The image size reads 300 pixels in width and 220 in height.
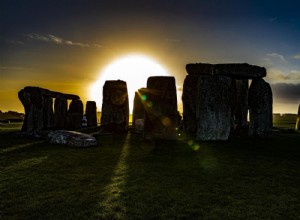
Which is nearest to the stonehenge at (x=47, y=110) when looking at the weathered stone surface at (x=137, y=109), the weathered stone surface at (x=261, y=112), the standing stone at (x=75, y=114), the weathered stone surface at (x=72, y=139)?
the standing stone at (x=75, y=114)

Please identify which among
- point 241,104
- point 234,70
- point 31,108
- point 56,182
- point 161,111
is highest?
point 234,70

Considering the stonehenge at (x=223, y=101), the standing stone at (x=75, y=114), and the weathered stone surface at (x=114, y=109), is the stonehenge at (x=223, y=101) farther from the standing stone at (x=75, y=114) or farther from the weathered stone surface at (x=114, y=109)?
the standing stone at (x=75, y=114)

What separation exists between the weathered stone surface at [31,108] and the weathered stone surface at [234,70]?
336 inches

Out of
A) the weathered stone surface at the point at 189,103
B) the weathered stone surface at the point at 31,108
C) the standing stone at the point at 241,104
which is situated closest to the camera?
the weathered stone surface at the point at 31,108

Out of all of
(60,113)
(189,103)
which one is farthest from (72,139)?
(60,113)

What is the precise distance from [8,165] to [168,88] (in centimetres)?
680

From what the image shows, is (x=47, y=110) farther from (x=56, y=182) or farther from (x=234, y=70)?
(x=56, y=182)

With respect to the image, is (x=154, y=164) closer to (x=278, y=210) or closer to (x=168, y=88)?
(x=278, y=210)

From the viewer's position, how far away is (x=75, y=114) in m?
22.4

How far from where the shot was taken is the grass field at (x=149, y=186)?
3893mm

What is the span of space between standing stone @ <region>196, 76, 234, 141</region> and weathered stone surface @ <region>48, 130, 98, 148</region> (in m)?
4.03

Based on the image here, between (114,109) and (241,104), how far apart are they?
24.6 feet

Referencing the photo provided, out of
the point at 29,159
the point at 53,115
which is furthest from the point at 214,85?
the point at 53,115

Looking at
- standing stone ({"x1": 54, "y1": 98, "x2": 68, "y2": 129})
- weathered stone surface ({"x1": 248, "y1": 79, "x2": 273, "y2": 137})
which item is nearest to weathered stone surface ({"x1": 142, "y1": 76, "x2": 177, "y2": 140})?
weathered stone surface ({"x1": 248, "y1": 79, "x2": 273, "y2": 137})
